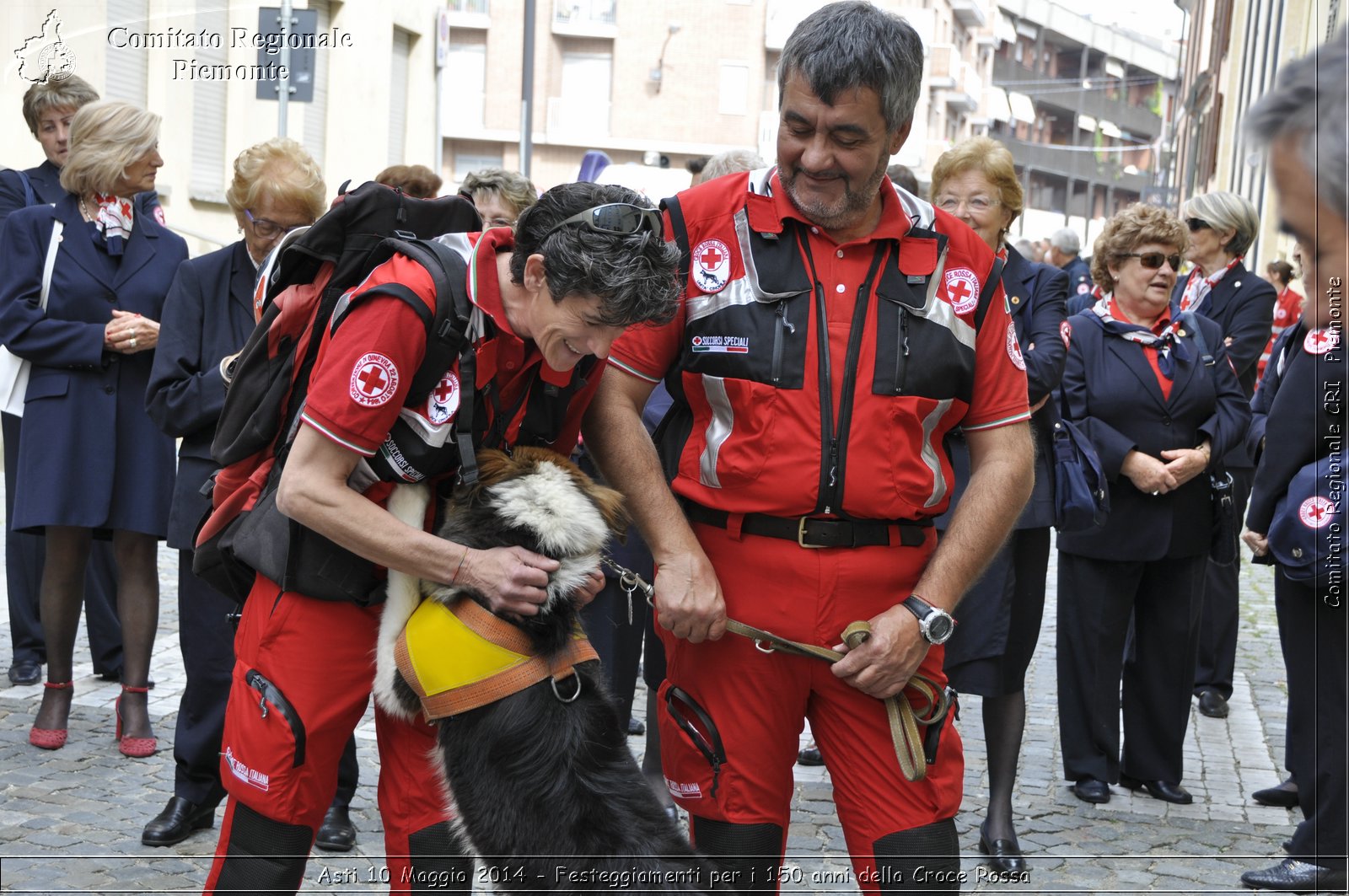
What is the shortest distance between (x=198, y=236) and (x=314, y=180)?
30.6 feet

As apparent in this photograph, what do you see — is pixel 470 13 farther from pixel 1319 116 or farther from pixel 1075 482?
pixel 1319 116

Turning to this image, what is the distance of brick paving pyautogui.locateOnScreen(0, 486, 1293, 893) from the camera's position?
461 cm

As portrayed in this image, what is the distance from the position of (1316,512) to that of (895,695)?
219 cm

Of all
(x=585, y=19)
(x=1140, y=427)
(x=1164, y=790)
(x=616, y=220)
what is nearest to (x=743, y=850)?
(x=616, y=220)

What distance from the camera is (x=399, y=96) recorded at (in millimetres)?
18266

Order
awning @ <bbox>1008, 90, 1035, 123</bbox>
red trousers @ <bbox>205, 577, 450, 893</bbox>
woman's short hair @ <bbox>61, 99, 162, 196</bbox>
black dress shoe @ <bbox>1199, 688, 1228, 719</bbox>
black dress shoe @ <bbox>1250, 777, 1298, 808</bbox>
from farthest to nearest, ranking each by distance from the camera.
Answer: awning @ <bbox>1008, 90, 1035, 123</bbox> < black dress shoe @ <bbox>1199, 688, 1228, 719</bbox> < black dress shoe @ <bbox>1250, 777, 1298, 808</bbox> < woman's short hair @ <bbox>61, 99, 162, 196</bbox> < red trousers @ <bbox>205, 577, 450, 893</bbox>

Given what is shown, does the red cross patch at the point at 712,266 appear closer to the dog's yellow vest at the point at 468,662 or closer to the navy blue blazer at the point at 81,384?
the dog's yellow vest at the point at 468,662

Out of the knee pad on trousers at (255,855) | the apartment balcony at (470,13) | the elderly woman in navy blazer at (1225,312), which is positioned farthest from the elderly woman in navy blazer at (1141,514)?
Answer: the apartment balcony at (470,13)

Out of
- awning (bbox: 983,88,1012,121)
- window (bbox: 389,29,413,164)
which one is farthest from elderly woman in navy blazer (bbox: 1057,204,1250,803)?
awning (bbox: 983,88,1012,121)

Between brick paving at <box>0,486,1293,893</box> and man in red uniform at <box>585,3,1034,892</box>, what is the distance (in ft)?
5.75

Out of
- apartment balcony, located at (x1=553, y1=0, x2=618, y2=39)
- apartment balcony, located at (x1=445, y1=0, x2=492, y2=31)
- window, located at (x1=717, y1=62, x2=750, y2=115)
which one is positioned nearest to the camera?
window, located at (x1=717, y1=62, x2=750, y2=115)

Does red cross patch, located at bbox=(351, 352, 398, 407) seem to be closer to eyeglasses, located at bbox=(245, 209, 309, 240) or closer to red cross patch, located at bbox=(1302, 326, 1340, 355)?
eyeglasses, located at bbox=(245, 209, 309, 240)

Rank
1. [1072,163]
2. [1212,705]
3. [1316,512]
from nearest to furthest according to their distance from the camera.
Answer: [1316,512]
[1212,705]
[1072,163]

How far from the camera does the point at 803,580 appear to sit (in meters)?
3.07
